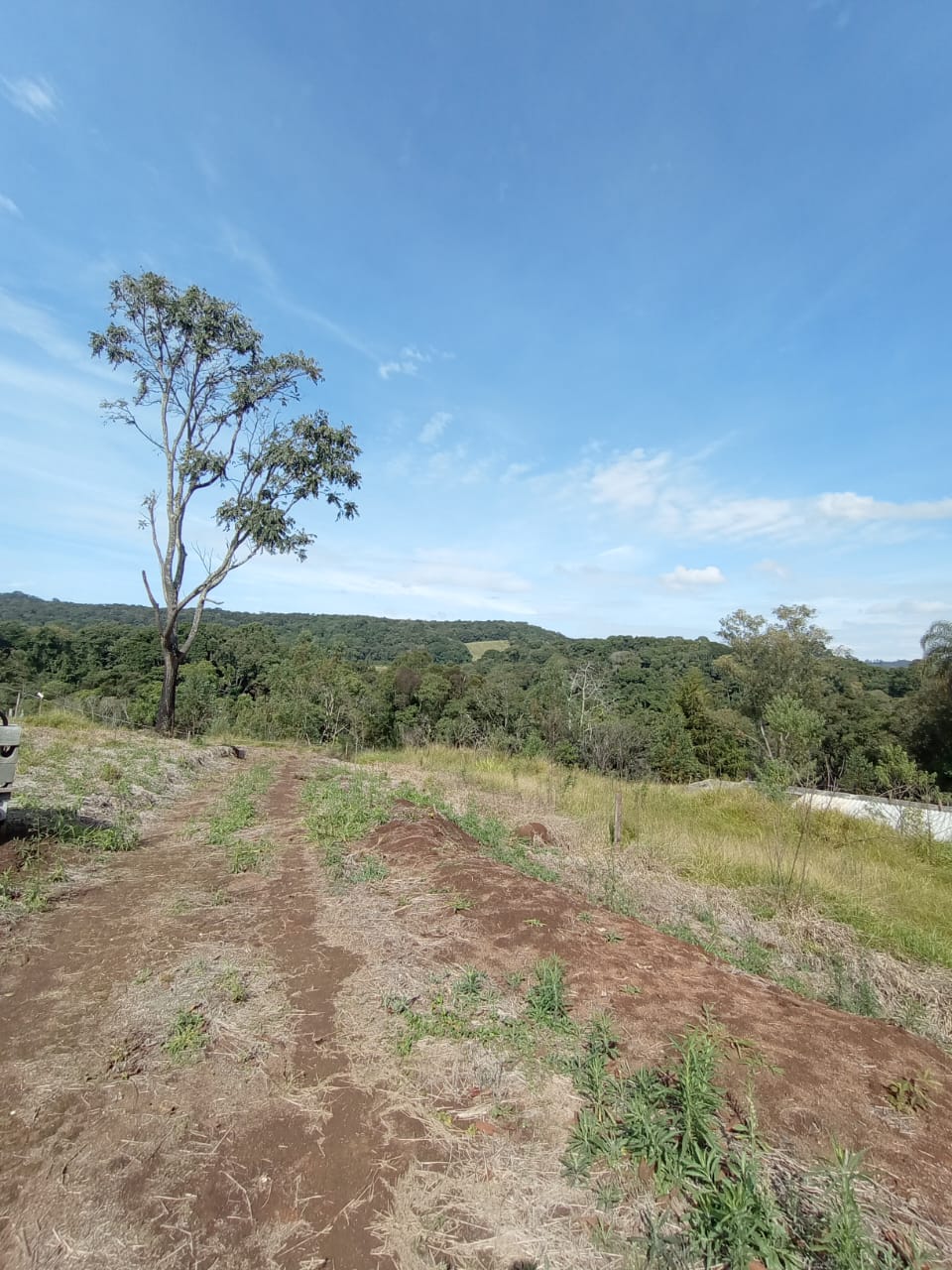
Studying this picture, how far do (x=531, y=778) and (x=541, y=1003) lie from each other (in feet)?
35.9

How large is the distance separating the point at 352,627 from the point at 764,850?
379 feet

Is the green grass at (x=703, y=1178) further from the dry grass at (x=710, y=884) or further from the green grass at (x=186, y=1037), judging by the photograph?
the dry grass at (x=710, y=884)

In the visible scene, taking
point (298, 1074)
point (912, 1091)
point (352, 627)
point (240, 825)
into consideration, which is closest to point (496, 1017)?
point (298, 1074)

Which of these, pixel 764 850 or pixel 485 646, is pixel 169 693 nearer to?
pixel 764 850

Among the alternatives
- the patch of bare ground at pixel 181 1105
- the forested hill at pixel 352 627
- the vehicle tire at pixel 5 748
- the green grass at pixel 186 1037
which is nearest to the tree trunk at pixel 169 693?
the vehicle tire at pixel 5 748

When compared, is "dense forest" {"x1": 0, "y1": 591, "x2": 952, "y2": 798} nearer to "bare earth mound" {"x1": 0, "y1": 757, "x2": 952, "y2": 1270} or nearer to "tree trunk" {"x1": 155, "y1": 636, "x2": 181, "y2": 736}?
"tree trunk" {"x1": 155, "y1": 636, "x2": 181, "y2": 736}

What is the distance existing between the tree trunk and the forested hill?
76.0m

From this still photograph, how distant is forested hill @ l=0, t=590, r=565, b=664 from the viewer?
345 feet

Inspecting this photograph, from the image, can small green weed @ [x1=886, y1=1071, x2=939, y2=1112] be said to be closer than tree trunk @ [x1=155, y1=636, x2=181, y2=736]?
Yes

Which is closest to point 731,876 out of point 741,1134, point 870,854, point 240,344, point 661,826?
point 661,826

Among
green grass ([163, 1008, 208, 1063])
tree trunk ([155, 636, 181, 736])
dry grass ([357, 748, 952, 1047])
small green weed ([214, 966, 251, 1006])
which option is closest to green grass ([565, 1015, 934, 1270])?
green grass ([163, 1008, 208, 1063])

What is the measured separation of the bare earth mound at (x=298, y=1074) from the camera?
2.12 meters

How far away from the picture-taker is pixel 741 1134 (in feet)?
8.30

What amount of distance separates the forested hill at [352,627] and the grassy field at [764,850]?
81032 millimetres
